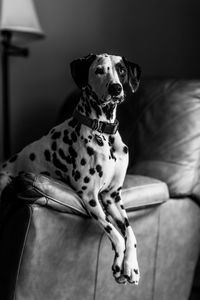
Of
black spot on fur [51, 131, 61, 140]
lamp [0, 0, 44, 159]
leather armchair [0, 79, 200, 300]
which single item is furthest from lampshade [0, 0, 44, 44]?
black spot on fur [51, 131, 61, 140]

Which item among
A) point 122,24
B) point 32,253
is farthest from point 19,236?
point 122,24

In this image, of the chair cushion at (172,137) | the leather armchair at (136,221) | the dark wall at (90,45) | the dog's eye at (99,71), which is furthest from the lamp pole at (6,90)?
the dog's eye at (99,71)

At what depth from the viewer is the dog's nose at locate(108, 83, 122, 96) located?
1.25m

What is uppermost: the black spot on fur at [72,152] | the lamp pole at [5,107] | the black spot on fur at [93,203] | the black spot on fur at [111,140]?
the black spot on fur at [111,140]

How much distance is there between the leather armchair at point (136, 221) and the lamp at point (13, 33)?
75 centimetres

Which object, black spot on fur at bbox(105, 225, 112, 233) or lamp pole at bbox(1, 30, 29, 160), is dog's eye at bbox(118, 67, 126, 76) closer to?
black spot on fur at bbox(105, 225, 112, 233)

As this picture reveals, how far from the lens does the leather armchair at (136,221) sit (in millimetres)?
1331

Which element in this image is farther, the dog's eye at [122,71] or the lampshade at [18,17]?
the lampshade at [18,17]

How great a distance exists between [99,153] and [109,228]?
0.70ft

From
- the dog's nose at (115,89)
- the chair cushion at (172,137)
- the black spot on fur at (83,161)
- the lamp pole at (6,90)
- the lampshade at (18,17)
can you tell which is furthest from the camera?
the lamp pole at (6,90)

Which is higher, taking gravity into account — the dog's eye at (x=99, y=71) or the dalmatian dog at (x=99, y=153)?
the dog's eye at (x=99, y=71)

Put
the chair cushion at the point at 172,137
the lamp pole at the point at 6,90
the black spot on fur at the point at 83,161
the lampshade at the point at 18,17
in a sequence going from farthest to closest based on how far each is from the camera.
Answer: the lamp pole at the point at 6,90 → the lampshade at the point at 18,17 → the chair cushion at the point at 172,137 → the black spot on fur at the point at 83,161

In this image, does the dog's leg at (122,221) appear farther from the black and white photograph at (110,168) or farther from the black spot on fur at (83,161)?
the black spot on fur at (83,161)

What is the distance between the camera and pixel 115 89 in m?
1.25
